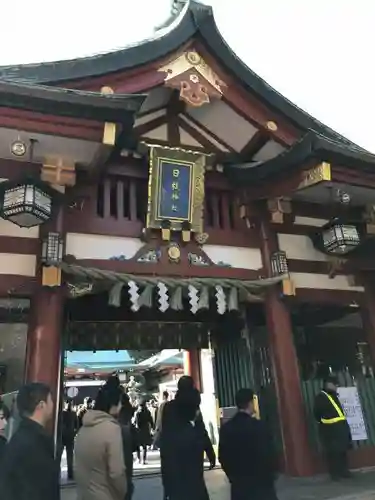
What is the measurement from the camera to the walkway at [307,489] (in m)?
5.57

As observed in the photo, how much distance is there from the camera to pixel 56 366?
19.8 ft

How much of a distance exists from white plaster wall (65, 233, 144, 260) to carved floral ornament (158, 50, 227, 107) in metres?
2.42

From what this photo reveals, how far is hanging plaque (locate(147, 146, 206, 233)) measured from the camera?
7070 mm

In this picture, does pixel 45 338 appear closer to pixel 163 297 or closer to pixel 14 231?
pixel 14 231

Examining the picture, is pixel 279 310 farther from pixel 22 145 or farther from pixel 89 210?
pixel 22 145

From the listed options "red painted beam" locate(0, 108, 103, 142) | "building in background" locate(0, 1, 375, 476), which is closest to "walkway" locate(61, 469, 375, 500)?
"building in background" locate(0, 1, 375, 476)

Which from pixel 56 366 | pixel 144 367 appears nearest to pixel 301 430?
pixel 56 366

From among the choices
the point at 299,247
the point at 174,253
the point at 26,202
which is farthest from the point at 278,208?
the point at 26,202

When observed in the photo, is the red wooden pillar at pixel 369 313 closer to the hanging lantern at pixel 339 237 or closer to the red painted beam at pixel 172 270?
the hanging lantern at pixel 339 237

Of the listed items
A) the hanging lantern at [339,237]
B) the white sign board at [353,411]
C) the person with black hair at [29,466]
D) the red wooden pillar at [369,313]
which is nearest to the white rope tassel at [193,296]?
the hanging lantern at [339,237]

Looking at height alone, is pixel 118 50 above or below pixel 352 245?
above

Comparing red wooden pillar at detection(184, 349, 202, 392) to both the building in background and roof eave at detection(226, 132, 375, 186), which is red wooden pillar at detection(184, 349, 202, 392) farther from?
roof eave at detection(226, 132, 375, 186)

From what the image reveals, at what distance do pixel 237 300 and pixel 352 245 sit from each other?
7.54 feet

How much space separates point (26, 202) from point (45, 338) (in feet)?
5.90
